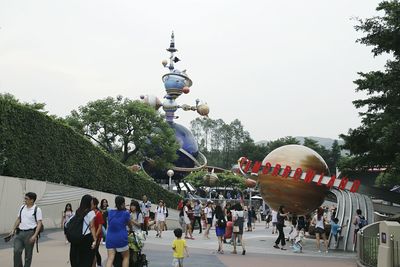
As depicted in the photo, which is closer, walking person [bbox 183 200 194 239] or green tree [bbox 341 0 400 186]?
green tree [bbox 341 0 400 186]

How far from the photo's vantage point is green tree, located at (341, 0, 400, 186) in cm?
1520

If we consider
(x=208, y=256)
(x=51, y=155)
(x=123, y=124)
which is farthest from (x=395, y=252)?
(x=123, y=124)

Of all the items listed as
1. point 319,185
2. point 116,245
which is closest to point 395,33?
point 319,185

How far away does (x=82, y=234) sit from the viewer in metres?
7.62

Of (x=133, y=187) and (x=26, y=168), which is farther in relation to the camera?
(x=133, y=187)

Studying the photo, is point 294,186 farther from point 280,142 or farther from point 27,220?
point 280,142

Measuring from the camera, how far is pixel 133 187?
2991 centimetres

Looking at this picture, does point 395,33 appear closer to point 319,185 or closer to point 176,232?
point 319,185

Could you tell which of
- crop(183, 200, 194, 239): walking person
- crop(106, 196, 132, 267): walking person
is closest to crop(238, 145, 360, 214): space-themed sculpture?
crop(183, 200, 194, 239): walking person

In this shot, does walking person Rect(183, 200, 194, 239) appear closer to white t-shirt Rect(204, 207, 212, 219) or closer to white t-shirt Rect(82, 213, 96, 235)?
white t-shirt Rect(204, 207, 212, 219)

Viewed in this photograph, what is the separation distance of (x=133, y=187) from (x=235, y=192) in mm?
41791

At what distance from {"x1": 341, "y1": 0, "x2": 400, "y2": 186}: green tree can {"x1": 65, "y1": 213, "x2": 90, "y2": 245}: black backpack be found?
9857 millimetres

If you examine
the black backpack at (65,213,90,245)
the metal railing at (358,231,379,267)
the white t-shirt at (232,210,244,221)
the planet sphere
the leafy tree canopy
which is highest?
the leafy tree canopy

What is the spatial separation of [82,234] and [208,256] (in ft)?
23.6
